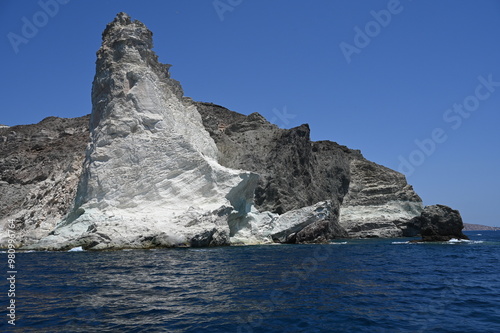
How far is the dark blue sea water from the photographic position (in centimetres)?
870

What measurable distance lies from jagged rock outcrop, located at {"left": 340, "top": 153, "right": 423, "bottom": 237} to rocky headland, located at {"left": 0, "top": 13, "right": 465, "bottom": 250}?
26.4ft

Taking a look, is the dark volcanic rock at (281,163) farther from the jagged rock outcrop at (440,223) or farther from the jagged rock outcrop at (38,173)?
the jagged rock outcrop at (38,173)

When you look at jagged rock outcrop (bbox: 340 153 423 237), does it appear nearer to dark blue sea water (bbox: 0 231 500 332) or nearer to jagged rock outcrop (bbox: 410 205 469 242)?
jagged rock outcrop (bbox: 410 205 469 242)

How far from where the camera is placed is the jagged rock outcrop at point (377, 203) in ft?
209

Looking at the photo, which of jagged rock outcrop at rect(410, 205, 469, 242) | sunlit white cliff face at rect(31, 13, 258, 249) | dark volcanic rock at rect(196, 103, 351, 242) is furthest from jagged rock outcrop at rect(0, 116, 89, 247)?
jagged rock outcrop at rect(410, 205, 469, 242)

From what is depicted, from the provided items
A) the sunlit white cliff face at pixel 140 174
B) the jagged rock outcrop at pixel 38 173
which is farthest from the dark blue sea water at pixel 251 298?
the jagged rock outcrop at pixel 38 173

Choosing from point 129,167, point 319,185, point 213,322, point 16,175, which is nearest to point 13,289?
point 213,322

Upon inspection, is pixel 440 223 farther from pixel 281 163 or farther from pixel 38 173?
pixel 38 173

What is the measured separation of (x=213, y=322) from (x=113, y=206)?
83.5ft

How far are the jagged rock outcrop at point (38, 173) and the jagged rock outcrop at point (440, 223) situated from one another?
3537 centimetres

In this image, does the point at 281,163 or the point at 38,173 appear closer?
the point at 38,173

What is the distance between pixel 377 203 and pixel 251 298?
60548 mm

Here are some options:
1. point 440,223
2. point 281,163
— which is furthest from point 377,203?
point 440,223

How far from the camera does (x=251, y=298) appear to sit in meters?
11.3
